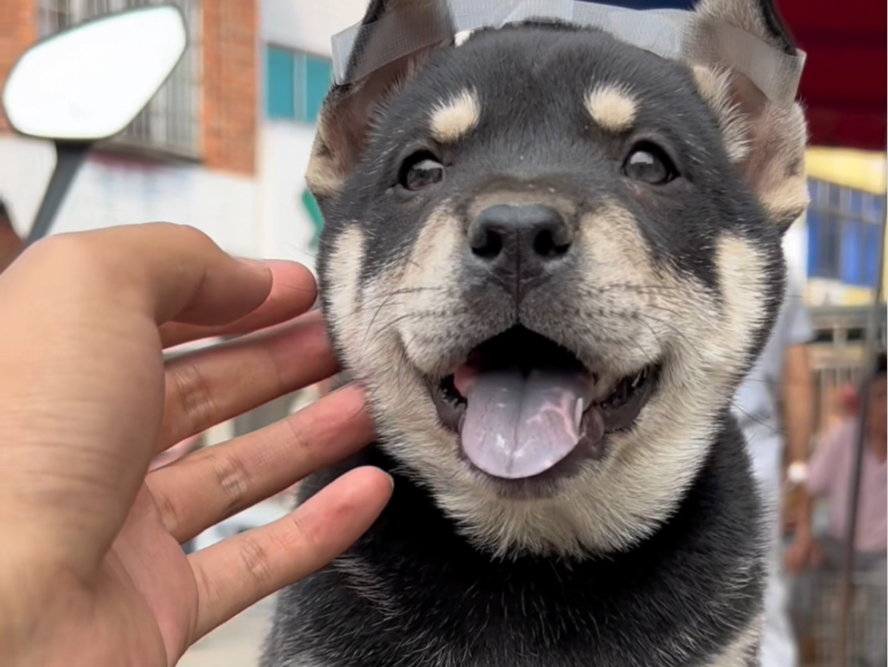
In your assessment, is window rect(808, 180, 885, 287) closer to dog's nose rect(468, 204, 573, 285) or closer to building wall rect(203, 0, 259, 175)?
building wall rect(203, 0, 259, 175)

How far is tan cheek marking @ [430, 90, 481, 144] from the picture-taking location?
1314mm

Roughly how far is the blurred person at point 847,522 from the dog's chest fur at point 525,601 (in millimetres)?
2102

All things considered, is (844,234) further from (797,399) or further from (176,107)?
(176,107)

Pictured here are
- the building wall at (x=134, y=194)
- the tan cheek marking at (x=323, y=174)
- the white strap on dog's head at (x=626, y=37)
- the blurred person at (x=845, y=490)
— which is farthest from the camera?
the blurred person at (x=845, y=490)

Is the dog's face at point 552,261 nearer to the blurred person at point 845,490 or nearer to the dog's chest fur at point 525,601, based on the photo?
the dog's chest fur at point 525,601

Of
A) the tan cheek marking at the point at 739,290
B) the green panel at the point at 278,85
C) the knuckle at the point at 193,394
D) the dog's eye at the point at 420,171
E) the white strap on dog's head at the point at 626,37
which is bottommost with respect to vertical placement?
the knuckle at the point at 193,394

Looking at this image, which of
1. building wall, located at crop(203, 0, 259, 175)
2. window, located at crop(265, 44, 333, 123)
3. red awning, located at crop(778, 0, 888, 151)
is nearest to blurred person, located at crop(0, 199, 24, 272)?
building wall, located at crop(203, 0, 259, 175)

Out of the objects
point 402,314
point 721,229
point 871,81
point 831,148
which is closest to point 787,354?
point 831,148

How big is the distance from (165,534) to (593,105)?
0.92 metres

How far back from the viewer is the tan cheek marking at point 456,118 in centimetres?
131

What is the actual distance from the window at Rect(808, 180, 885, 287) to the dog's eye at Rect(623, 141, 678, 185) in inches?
78.2

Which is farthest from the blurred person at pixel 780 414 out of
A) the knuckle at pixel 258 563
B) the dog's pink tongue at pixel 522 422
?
the knuckle at pixel 258 563

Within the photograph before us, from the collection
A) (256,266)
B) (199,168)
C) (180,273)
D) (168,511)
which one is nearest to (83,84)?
(199,168)

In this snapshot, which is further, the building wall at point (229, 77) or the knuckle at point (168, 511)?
the building wall at point (229, 77)
